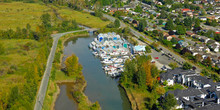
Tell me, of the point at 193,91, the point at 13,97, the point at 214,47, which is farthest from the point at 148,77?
the point at 214,47

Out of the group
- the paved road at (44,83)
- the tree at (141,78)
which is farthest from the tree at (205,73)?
the paved road at (44,83)

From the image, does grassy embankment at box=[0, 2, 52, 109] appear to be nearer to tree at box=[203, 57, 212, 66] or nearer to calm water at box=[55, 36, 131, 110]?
calm water at box=[55, 36, 131, 110]

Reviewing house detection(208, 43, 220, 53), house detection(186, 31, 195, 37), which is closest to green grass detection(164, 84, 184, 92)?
house detection(208, 43, 220, 53)

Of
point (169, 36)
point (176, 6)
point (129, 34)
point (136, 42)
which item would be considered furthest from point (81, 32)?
point (176, 6)

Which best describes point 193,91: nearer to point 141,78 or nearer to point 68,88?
point 141,78

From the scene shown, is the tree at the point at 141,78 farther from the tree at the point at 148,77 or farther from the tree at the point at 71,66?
the tree at the point at 71,66

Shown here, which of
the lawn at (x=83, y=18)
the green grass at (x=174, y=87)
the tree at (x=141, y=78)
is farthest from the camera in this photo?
the lawn at (x=83, y=18)
